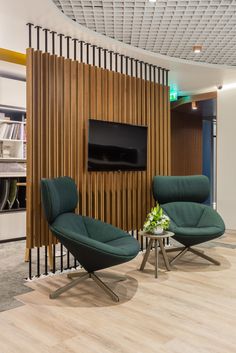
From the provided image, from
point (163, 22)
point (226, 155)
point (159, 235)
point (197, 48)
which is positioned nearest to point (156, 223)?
point (159, 235)

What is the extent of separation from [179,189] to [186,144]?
4661mm

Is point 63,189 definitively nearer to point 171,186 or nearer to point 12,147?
point 171,186

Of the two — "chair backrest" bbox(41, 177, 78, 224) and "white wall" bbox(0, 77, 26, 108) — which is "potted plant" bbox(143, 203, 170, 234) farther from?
"white wall" bbox(0, 77, 26, 108)

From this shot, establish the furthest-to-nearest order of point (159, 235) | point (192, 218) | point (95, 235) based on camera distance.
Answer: point (192, 218) → point (159, 235) → point (95, 235)

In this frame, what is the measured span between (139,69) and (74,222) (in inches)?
106

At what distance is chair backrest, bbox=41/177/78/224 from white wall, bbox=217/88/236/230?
3.91 meters

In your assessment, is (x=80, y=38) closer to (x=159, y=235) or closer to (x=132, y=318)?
(x=159, y=235)

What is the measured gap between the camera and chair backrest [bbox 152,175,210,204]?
16.1 feet

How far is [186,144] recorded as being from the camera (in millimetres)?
9391

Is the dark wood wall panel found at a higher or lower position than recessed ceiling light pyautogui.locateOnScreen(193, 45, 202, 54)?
lower

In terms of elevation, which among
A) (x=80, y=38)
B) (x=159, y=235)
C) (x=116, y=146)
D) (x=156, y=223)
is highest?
(x=80, y=38)

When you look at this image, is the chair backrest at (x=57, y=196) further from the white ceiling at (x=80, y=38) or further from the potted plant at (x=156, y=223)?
the white ceiling at (x=80, y=38)

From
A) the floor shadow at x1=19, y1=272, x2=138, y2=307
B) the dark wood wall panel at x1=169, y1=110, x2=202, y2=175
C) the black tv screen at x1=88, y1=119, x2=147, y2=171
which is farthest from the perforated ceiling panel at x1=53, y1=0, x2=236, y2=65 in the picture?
the dark wood wall panel at x1=169, y1=110, x2=202, y2=175

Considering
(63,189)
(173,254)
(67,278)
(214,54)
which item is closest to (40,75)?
(63,189)
